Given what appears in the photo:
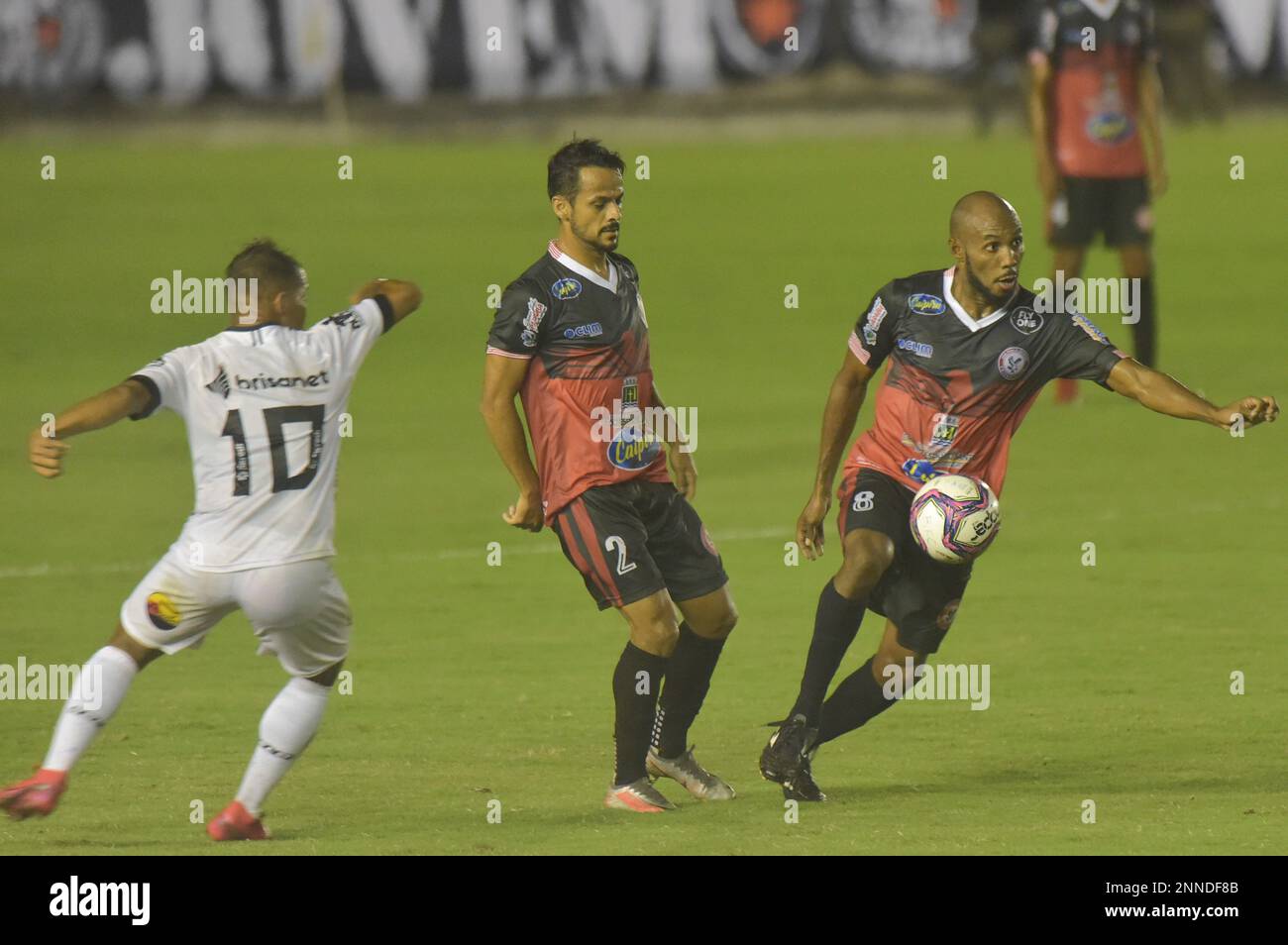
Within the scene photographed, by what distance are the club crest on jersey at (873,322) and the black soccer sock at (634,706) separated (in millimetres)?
1309

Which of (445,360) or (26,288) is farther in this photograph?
(26,288)

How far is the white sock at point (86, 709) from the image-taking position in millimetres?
7062

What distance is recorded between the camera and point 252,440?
7156 mm

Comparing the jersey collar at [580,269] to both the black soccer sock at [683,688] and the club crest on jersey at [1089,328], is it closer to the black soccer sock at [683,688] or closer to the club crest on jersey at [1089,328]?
the black soccer sock at [683,688]

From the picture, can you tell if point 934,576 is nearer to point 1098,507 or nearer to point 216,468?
point 216,468

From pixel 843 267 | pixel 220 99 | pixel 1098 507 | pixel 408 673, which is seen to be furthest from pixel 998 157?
pixel 408 673

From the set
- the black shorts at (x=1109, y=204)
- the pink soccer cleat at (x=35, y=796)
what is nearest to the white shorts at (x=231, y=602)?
the pink soccer cleat at (x=35, y=796)

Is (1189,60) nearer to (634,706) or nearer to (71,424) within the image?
(634,706)

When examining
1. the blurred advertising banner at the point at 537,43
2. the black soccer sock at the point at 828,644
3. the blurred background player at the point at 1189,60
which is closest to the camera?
the black soccer sock at the point at 828,644

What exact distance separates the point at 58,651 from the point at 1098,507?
599 cm

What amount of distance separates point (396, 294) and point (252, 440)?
0.78m

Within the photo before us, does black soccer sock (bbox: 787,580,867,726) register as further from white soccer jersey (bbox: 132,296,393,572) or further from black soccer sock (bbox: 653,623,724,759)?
white soccer jersey (bbox: 132,296,393,572)

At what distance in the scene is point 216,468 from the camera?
7.19 metres

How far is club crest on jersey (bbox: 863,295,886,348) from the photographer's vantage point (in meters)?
8.04
